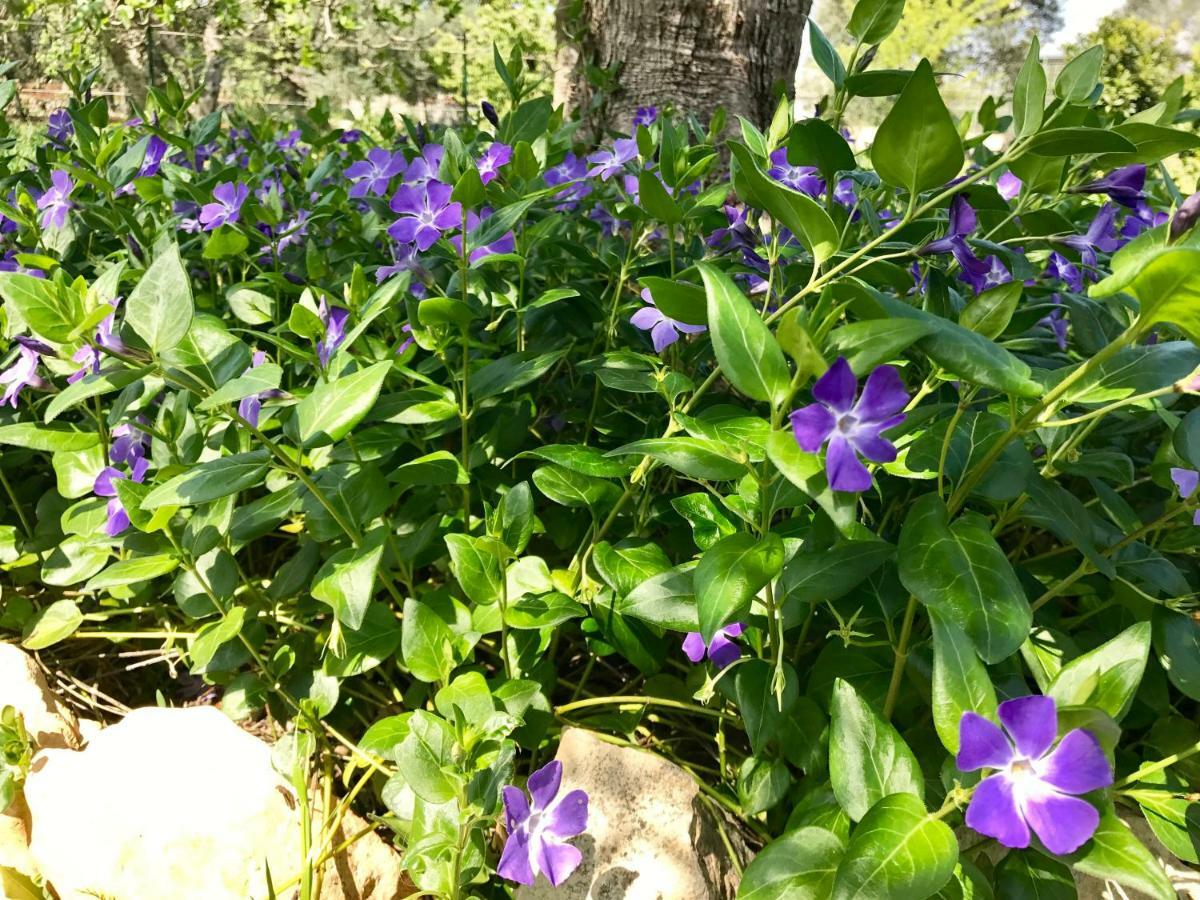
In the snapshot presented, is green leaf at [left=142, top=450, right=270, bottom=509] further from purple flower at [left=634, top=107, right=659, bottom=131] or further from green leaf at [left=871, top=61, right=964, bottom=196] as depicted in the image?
purple flower at [left=634, top=107, right=659, bottom=131]

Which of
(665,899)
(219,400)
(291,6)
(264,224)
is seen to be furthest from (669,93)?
(291,6)

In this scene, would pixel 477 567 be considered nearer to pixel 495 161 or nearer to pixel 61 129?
pixel 495 161

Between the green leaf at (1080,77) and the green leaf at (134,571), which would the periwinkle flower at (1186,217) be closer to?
the green leaf at (1080,77)

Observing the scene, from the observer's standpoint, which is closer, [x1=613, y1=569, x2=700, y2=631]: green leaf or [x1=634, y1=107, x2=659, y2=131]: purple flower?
[x1=613, y1=569, x2=700, y2=631]: green leaf

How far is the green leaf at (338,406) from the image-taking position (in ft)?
3.43

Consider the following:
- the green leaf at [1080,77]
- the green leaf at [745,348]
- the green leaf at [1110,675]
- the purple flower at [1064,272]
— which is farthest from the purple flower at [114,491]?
the purple flower at [1064,272]

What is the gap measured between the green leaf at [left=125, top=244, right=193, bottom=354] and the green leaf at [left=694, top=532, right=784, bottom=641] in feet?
2.12

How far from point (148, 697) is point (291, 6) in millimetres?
4929

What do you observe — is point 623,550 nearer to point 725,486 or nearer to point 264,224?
point 725,486

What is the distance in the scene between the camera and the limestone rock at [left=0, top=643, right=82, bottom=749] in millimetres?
1504

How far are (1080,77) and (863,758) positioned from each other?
817 mm

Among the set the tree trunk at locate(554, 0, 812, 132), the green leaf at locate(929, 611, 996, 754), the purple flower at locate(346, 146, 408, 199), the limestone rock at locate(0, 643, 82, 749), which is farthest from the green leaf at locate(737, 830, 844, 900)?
the tree trunk at locate(554, 0, 812, 132)

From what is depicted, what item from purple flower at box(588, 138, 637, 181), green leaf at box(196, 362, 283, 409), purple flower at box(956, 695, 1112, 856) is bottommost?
purple flower at box(956, 695, 1112, 856)

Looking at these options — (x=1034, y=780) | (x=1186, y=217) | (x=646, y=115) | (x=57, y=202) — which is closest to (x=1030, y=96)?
(x=1186, y=217)
